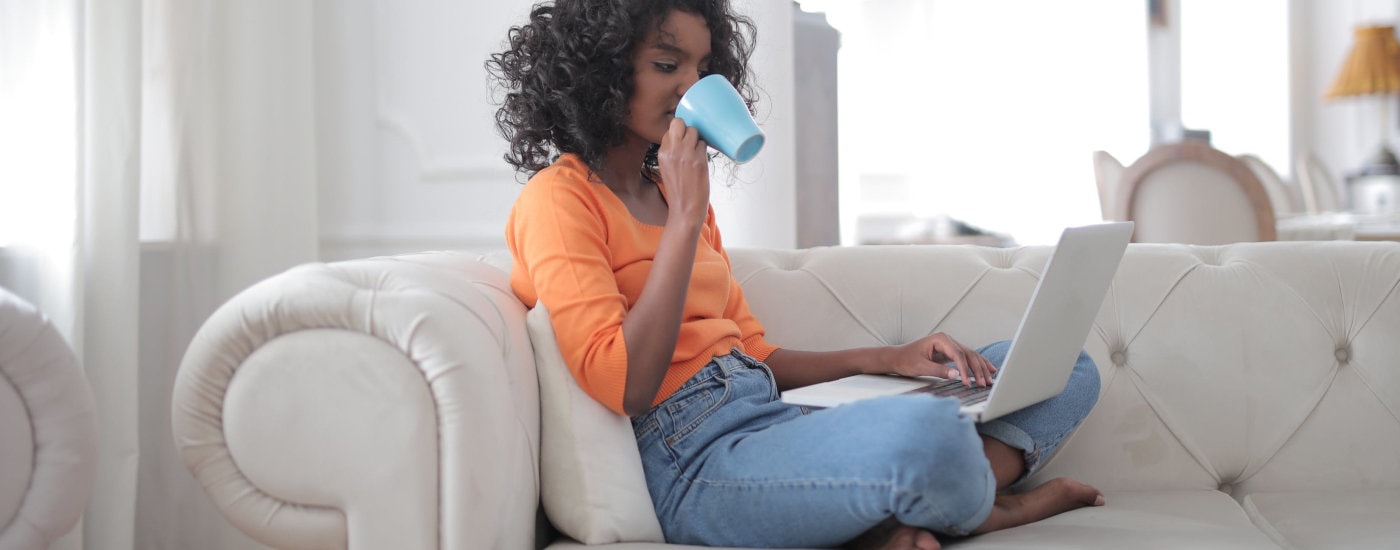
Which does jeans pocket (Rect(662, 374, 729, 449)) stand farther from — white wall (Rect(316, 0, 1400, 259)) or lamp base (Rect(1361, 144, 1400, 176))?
lamp base (Rect(1361, 144, 1400, 176))

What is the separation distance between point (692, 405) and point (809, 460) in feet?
0.63

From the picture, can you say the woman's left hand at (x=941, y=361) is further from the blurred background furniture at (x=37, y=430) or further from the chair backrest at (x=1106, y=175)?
the chair backrest at (x=1106, y=175)

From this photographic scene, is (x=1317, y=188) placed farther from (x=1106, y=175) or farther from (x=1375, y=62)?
(x=1106, y=175)

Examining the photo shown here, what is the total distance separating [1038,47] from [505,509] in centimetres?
512

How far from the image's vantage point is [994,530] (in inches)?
42.4

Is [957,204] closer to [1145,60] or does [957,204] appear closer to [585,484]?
[1145,60]

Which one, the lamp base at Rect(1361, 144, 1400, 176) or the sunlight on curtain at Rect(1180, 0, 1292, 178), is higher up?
the sunlight on curtain at Rect(1180, 0, 1292, 178)

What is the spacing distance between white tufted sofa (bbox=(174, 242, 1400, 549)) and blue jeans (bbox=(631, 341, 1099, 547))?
84 millimetres

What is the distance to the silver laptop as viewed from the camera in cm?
98

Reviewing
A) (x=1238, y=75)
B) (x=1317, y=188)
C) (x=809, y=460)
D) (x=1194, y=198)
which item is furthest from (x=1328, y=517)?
(x=1238, y=75)

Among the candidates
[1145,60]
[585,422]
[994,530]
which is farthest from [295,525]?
[1145,60]

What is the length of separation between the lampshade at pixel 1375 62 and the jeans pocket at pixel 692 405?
16.7 feet

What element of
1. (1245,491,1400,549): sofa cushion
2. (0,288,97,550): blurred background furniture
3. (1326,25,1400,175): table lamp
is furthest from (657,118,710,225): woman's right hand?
(1326,25,1400,175): table lamp

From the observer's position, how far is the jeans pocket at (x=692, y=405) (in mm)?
1077
